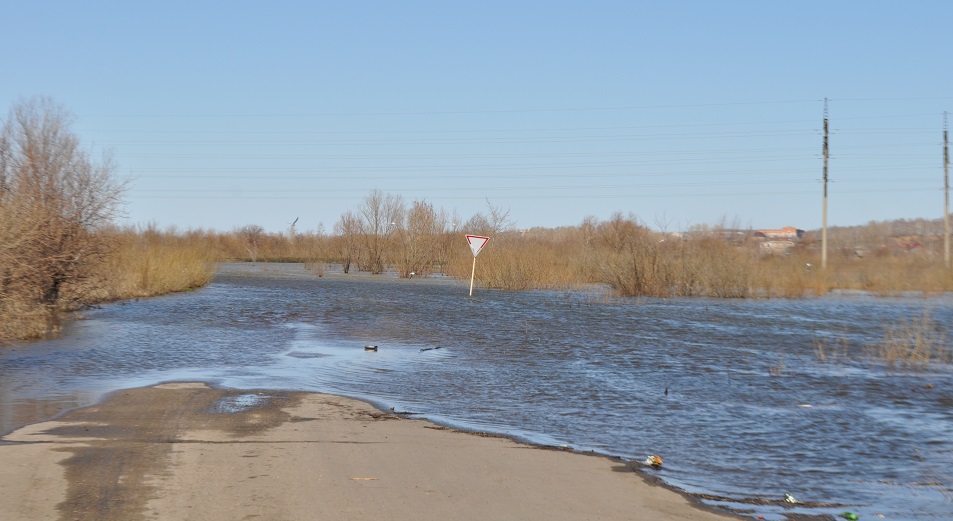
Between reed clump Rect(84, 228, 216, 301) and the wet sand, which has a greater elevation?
reed clump Rect(84, 228, 216, 301)

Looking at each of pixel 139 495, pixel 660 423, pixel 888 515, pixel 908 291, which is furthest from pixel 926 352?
pixel 908 291

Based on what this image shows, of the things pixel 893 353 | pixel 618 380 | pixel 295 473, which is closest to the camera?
pixel 295 473

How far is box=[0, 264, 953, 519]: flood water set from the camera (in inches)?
315

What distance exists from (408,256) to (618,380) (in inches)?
1862

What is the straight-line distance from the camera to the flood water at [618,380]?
26.2ft

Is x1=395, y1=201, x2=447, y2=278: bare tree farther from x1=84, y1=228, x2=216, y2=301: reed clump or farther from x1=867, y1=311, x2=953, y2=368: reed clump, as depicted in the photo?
x1=867, y1=311, x2=953, y2=368: reed clump

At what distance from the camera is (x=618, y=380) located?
44.2ft

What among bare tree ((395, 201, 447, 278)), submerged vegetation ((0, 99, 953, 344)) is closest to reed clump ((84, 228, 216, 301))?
submerged vegetation ((0, 99, 953, 344))

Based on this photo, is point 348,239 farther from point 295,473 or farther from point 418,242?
point 295,473

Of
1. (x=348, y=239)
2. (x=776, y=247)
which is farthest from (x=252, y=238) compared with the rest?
(x=776, y=247)

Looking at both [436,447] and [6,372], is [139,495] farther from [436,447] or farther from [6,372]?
[6,372]

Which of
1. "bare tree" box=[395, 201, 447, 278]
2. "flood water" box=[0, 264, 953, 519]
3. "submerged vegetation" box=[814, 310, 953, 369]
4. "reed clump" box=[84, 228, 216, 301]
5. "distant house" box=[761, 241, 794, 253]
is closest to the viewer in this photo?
"flood water" box=[0, 264, 953, 519]

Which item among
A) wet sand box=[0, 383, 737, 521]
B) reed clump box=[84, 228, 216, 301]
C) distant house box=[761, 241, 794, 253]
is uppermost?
distant house box=[761, 241, 794, 253]

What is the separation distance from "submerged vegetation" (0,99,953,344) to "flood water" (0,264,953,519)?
1.71 meters
